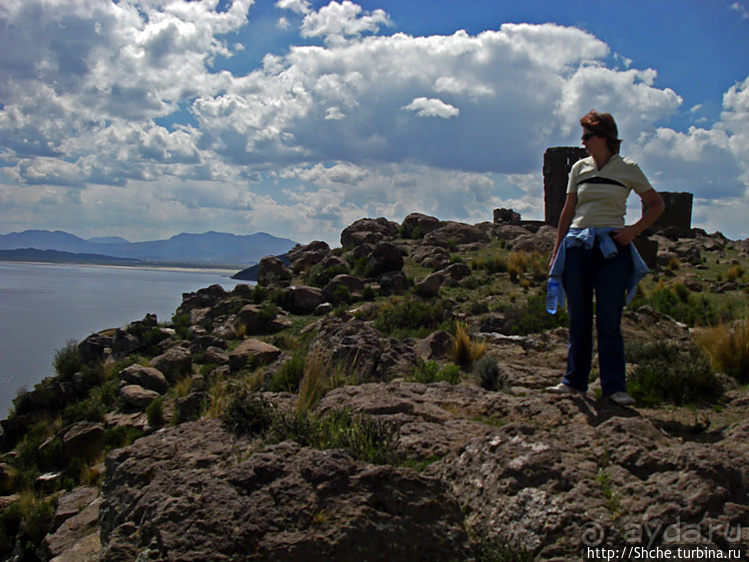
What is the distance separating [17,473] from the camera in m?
9.12

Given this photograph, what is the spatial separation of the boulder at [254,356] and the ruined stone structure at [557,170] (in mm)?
18047

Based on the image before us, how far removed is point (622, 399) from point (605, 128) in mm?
1963

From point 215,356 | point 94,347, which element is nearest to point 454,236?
point 215,356

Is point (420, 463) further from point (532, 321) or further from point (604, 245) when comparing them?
point (532, 321)

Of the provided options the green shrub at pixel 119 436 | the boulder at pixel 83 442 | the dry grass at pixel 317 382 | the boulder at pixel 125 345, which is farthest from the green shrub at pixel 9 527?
the boulder at pixel 125 345

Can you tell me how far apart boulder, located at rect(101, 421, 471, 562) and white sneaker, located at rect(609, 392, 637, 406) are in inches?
68.5

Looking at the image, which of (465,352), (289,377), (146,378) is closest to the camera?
(289,377)

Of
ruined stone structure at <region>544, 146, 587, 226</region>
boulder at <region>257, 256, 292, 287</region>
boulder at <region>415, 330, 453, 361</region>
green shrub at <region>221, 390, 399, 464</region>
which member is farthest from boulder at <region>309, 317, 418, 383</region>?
ruined stone structure at <region>544, 146, 587, 226</region>

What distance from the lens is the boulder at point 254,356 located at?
33.8 feet

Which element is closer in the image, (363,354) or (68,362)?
(363,354)

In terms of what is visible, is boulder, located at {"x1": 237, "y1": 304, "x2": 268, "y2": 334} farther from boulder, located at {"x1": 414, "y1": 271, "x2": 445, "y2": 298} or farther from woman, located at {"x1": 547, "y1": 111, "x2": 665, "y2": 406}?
woman, located at {"x1": 547, "y1": 111, "x2": 665, "y2": 406}

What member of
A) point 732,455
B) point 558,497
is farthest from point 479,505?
point 732,455

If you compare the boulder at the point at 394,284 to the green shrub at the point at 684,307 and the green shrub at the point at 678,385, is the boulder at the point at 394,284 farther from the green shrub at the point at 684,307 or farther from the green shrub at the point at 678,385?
the green shrub at the point at 678,385

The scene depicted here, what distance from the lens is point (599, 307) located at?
153 inches
